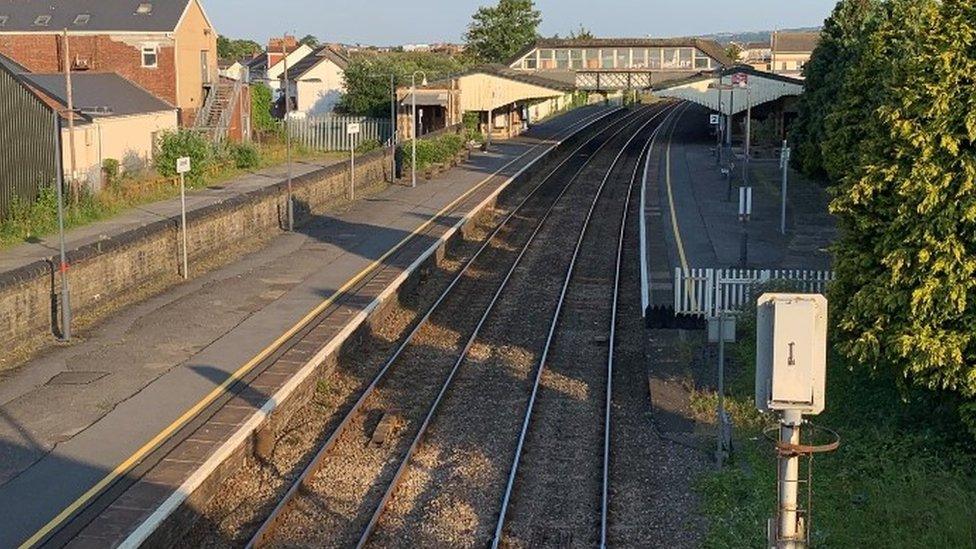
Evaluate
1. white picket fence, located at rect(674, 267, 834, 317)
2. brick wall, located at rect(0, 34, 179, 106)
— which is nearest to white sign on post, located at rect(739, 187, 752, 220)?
Answer: white picket fence, located at rect(674, 267, 834, 317)

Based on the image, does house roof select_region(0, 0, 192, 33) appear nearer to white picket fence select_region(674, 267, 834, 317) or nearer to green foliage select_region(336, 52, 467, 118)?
green foliage select_region(336, 52, 467, 118)

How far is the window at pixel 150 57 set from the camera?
49250 millimetres

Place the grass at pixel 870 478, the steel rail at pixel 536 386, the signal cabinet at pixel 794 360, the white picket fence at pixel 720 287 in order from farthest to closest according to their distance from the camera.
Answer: the white picket fence at pixel 720 287, the steel rail at pixel 536 386, the grass at pixel 870 478, the signal cabinet at pixel 794 360

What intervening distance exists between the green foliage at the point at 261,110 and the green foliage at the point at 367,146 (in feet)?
18.9

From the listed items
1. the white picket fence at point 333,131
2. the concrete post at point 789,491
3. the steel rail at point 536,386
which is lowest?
the steel rail at point 536,386

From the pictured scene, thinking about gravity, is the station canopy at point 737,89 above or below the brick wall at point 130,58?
below

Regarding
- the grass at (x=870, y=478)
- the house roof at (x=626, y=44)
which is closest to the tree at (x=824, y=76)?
the grass at (x=870, y=478)

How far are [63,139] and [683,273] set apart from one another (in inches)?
825

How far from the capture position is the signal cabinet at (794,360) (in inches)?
268

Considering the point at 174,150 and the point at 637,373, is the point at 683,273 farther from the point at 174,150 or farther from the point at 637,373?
the point at 174,150

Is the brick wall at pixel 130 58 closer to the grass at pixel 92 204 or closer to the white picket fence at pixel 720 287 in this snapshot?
the grass at pixel 92 204

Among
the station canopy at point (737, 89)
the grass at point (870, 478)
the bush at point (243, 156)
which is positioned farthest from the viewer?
the station canopy at point (737, 89)

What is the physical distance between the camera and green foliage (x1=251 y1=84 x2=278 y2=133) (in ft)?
187

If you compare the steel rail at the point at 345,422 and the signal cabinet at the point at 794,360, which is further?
the steel rail at the point at 345,422
